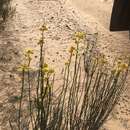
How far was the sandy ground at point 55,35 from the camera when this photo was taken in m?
3.43

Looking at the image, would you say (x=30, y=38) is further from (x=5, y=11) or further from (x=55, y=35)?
(x=5, y=11)

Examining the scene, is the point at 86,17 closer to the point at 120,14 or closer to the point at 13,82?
the point at 120,14

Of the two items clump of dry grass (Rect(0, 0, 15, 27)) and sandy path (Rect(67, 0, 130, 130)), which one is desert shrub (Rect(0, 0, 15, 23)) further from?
sandy path (Rect(67, 0, 130, 130))

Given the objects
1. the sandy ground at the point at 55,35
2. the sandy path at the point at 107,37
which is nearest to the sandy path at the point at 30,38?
the sandy ground at the point at 55,35

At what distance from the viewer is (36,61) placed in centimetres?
398

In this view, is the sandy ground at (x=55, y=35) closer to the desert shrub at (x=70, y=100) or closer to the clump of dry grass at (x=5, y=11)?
the clump of dry grass at (x=5, y=11)

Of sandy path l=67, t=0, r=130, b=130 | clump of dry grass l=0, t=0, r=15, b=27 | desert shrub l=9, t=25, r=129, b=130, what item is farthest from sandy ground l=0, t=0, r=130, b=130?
desert shrub l=9, t=25, r=129, b=130

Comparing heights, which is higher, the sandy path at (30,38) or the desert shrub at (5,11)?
the desert shrub at (5,11)

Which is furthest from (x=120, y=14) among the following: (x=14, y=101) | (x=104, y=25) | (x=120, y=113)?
(x=14, y=101)

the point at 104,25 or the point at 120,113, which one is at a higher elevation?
the point at 104,25

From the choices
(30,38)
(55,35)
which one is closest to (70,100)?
(30,38)

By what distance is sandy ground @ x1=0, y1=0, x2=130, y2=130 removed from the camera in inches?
135

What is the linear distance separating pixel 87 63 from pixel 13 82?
0.95 m

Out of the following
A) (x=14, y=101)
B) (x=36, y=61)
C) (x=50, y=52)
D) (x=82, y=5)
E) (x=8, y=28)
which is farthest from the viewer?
(x=82, y=5)
